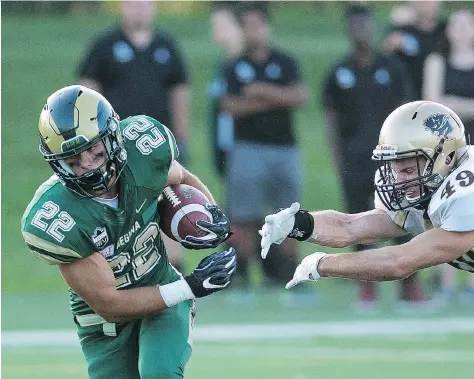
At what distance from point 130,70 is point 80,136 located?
4.42 metres

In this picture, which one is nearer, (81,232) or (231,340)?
(81,232)

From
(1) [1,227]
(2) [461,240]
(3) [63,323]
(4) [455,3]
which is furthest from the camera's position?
(4) [455,3]

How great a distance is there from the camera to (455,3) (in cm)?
1795

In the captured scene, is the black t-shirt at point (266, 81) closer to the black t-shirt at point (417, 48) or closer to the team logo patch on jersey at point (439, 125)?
Result: the black t-shirt at point (417, 48)

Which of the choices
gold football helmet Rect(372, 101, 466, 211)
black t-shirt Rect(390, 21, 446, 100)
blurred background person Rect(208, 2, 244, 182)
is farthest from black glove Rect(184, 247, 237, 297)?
black t-shirt Rect(390, 21, 446, 100)

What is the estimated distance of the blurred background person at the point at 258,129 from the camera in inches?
351

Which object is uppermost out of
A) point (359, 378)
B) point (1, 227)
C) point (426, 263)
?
point (426, 263)

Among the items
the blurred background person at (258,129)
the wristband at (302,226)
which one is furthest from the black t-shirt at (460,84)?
the wristband at (302,226)

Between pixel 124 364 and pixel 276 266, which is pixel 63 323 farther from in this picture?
pixel 124 364

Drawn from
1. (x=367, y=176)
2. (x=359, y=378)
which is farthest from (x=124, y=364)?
(x=367, y=176)

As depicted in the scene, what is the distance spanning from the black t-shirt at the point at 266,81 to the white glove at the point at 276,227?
424 cm

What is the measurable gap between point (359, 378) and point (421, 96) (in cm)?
330

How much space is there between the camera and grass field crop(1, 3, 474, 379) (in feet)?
23.5

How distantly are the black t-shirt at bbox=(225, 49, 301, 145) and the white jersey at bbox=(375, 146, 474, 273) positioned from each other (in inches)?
160
